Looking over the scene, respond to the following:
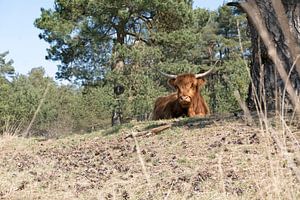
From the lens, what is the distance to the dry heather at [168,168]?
3.21 m

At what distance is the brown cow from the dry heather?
2.55 m

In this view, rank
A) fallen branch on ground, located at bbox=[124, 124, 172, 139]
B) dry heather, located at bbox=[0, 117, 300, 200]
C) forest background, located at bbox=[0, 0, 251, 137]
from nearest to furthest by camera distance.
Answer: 1. dry heather, located at bbox=[0, 117, 300, 200]
2. fallen branch on ground, located at bbox=[124, 124, 172, 139]
3. forest background, located at bbox=[0, 0, 251, 137]

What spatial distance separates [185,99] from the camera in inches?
349

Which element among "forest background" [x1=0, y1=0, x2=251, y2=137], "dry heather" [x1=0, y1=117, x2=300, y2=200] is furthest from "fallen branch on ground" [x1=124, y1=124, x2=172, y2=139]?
"forest background" [x1=0, y1=0, x2=251, y2=137]

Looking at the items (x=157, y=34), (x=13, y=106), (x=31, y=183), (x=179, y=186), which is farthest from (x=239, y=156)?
(x=13, y=106)

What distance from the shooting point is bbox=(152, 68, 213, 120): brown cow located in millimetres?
8977

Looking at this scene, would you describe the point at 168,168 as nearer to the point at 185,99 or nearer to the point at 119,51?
the point at 185,99

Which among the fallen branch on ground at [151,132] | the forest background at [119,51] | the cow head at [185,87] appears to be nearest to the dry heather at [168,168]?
the fallen branch on ground at [151,132]

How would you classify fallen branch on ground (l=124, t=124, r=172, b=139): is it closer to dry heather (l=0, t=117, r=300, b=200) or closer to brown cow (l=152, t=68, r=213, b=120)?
dry heather (l=0, t=117, r=300, b=200)

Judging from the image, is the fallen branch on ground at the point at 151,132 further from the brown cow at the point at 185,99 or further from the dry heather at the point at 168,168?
the brown cow at the point at 185,99

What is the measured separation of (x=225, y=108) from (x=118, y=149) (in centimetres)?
1608

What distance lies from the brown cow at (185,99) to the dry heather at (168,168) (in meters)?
2.55

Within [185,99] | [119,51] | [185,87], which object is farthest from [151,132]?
[119,51]

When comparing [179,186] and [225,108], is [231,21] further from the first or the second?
[179,186]
